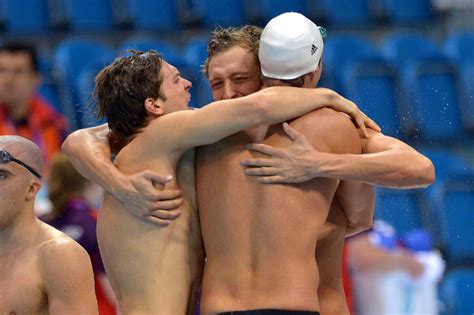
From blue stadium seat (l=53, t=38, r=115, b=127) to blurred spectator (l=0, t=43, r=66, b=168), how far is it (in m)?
0.36

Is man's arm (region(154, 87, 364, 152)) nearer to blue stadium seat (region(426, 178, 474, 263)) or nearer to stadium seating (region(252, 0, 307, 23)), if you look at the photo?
blue stadium seat (region(426, 178, 474, 263))

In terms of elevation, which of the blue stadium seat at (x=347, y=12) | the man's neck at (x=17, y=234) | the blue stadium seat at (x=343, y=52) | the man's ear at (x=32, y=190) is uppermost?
the man's ear at (x=32, y=190)

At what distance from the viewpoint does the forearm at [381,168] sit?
145 inches

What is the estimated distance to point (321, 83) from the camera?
7.69 m

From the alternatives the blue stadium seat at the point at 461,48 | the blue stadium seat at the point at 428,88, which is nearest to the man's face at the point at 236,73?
the blue stadium seat at the point at 428,88

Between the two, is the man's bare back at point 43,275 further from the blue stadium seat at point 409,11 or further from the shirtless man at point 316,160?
the blue stadium seat at point 409,11

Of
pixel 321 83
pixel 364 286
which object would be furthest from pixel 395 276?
pixel 321 83

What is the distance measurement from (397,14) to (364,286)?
3372 mm

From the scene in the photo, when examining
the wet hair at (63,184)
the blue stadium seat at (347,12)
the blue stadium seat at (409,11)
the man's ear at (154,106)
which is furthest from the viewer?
the blue stadium seat at (409,11)

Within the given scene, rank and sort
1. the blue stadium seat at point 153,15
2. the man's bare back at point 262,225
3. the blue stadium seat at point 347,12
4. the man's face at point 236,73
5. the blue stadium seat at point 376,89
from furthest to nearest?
the blue stadium seat at point 347,12 → the blue stadium seat at point 153,15 → the blue stadium seat at point 376,89 → the man's face at point 236,73 → the man's bare back at point 262,225

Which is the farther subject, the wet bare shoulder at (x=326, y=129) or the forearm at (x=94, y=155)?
the forearm at (x=94, y=155)

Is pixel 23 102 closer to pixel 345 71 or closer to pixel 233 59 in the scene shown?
pixel 345 71

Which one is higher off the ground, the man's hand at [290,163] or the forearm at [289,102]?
the forearm at [289,102]

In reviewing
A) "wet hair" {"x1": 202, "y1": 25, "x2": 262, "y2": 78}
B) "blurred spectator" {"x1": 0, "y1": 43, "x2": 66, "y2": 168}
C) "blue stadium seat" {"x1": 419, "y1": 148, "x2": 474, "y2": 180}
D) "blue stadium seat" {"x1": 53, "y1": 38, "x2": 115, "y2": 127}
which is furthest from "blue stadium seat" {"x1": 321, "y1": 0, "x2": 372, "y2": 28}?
"wet hair" {"x1": 202, "y1": 25, "x2": 262, "y2": 78}
